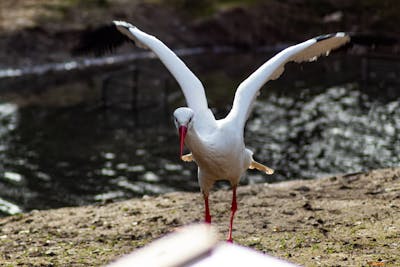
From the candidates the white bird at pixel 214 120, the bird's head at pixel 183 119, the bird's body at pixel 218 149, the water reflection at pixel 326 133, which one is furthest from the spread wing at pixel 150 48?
the water reflection at pixel 326 133

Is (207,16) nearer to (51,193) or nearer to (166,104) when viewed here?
(166,104)

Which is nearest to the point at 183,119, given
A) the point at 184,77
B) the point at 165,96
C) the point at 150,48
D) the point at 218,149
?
the point at 218,149

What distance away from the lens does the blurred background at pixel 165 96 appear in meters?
13.1

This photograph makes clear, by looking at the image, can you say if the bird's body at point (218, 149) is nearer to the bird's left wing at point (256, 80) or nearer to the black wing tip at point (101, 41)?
the bird's left wing at point (256, 80)

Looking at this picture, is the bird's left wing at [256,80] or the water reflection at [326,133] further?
the water reflection at [326,133]

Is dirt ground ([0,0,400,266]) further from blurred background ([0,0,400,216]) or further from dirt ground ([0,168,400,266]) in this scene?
blurred background ([0,0,400,216])

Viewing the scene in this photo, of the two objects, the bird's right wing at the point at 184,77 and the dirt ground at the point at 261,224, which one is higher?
the bird's right wing at the point at 184,77

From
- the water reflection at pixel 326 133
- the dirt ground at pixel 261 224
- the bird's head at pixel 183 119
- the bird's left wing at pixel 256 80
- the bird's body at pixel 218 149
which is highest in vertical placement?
the bird's left wing at pixel 256 80

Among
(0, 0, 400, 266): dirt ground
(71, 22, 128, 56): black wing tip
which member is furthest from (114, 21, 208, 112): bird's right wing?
(0, 0, 400, 266): dirt ground

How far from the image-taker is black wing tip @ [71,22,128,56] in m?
9.39

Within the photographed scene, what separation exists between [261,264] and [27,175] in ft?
35.2

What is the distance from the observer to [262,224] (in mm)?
8445

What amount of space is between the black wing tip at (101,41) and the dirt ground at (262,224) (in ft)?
7.82

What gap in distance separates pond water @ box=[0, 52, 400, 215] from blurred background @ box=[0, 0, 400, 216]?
4cm
